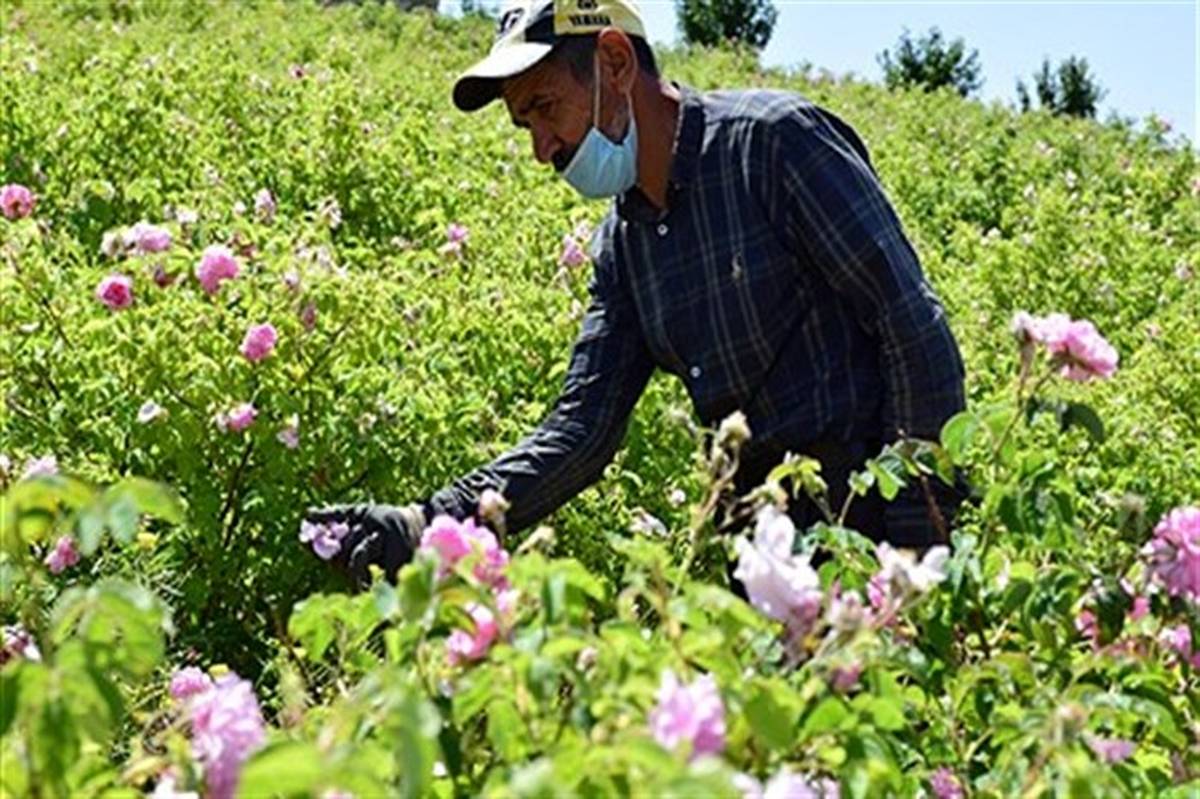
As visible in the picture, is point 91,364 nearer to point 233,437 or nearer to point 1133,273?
point 233,437

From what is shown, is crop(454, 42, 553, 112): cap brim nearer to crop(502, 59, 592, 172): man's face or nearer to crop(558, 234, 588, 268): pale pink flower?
crop(502, 59, 592, 172): man's face

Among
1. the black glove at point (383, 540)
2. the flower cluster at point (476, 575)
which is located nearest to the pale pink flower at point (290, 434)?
the black glove at point (383, 540)

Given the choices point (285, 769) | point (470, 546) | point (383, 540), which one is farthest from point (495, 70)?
point (285, 769)

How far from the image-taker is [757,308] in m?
3.01

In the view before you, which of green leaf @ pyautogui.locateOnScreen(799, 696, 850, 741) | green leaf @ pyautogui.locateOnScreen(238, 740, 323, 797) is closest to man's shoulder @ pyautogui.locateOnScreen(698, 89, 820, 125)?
green leaf @ pyautogui.locateOnScreen(799, 696, 850, 741)

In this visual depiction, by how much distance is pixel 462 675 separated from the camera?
1667mm

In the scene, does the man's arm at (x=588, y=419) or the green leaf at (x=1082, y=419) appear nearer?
the green leaf at (x=1082, y=419)

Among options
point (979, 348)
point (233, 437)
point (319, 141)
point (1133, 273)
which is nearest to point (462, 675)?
point (233, 437)

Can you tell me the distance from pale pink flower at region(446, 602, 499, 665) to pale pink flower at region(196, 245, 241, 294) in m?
2.20

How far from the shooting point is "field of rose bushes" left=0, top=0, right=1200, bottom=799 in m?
1.48

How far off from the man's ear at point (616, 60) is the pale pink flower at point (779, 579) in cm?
141

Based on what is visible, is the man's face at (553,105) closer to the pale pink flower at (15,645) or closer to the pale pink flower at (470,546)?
the pale pink flower at (15,645)

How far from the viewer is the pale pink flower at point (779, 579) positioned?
1.62m

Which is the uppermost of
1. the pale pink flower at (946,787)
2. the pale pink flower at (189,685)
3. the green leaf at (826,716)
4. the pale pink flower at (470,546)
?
the pale pink flower at (470,546)
